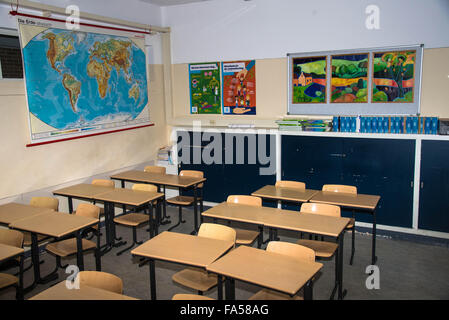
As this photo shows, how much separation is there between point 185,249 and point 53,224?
1.73 metres

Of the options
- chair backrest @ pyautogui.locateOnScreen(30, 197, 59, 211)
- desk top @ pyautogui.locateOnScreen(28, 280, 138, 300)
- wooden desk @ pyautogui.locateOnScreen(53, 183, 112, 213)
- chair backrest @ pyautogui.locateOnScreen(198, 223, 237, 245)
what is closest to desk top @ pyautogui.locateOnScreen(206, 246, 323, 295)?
chair backrest @ pyautogui.locateOnScreen(198, 223, 237, 245)

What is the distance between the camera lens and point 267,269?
10.7 feet

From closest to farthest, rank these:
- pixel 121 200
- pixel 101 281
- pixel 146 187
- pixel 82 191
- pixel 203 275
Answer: pixel 101 281 < pixel 203 275 < pixel 121 200 < pixel 82 191 < pixel 146 187

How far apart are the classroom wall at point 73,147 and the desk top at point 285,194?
2809 mm

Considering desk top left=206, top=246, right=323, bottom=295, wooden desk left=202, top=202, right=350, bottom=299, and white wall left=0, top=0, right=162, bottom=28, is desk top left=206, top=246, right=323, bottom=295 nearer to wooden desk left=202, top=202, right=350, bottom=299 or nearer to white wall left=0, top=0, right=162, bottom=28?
wooden desk left=202, top=202, right=350, bottom=299

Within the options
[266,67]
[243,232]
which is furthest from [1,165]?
[266,67]

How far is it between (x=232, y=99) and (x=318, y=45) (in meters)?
1.83

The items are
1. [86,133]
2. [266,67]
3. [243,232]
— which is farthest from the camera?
[266,67]

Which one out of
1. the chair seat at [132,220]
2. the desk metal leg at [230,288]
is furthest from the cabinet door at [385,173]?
the desk metal leg at [230,288]

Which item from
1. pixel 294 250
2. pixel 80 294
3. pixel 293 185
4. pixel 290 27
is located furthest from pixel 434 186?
pixel 80 294

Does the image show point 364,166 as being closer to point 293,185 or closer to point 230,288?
point 293,185

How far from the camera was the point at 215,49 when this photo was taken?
7422 mm
